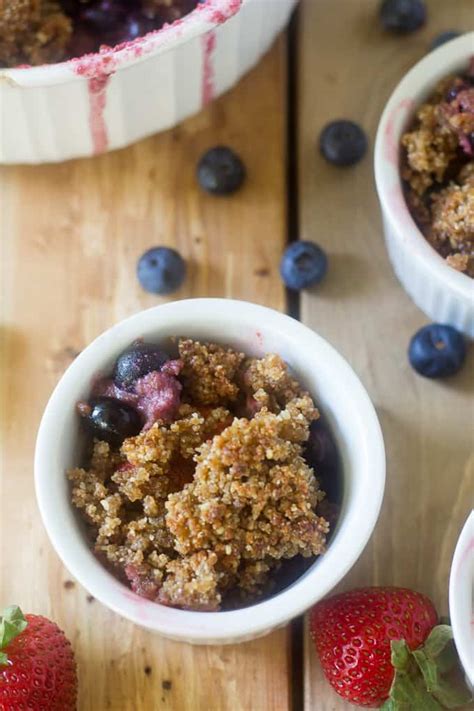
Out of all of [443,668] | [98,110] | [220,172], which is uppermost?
[98,110]

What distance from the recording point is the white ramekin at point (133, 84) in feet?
3.85

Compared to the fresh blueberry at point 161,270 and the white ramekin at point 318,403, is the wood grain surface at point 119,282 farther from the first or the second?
the white ramekin at point 318,403

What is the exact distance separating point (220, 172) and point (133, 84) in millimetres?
199

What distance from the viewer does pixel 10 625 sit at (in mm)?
1104

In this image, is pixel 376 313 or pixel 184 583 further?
pixel 376 313

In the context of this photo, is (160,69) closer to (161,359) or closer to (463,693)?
(161,359)

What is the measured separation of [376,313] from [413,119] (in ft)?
0.80

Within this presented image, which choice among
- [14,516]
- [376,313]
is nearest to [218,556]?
[14,516]

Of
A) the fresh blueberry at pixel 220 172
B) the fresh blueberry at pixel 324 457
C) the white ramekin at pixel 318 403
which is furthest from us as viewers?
the fresh blueberry at pixel 220 172

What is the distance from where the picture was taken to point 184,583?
1067 millimetres

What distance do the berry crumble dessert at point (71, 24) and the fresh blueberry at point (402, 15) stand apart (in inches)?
11.4

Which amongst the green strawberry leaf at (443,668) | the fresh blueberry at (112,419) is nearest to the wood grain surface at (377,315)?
the green strawberry leaf at (443,668)

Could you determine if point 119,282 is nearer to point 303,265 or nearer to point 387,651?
point 303,265

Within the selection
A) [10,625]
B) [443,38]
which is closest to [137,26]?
[443,38]
